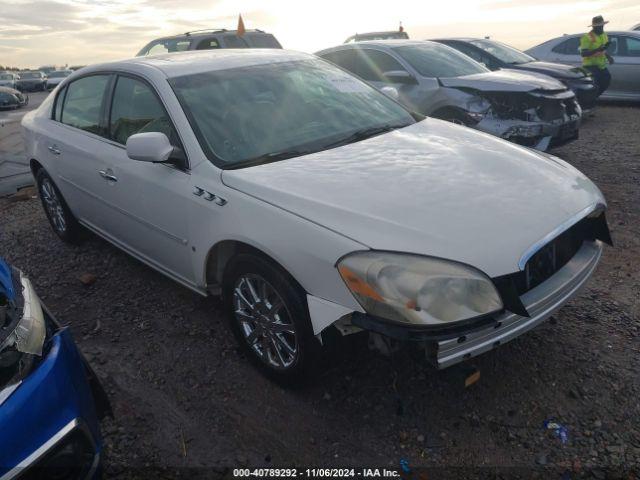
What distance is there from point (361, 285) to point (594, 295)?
6.86 ft

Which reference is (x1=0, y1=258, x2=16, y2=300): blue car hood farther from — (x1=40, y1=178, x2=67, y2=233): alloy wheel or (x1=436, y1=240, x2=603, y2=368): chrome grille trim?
(x1=40, y1=178, x2=67, y2=233): alloy wheel

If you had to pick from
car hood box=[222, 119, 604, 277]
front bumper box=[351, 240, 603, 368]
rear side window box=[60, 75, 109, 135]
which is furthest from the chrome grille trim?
rear side window box=[60, 75, 109, 135]

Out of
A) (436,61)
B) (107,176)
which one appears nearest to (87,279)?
(107,176)

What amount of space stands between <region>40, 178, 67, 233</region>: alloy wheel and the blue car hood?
2444 mm

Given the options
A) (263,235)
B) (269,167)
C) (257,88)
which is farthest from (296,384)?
(257,88)

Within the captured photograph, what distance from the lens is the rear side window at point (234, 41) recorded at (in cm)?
986

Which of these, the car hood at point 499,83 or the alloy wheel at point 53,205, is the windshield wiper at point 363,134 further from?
the car hood at point 499,83

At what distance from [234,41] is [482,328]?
9231 millimetres

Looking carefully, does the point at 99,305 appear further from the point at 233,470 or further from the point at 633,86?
the point at 633,86

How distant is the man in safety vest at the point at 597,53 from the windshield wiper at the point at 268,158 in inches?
348

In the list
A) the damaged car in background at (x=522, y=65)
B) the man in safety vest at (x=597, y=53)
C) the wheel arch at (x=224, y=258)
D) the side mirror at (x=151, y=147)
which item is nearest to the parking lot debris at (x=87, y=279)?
the wheel arch at (x=224, y=258)

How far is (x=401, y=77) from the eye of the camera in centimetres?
657

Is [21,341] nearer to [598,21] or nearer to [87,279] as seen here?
[87,279]

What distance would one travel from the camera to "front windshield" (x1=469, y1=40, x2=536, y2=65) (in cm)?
880
